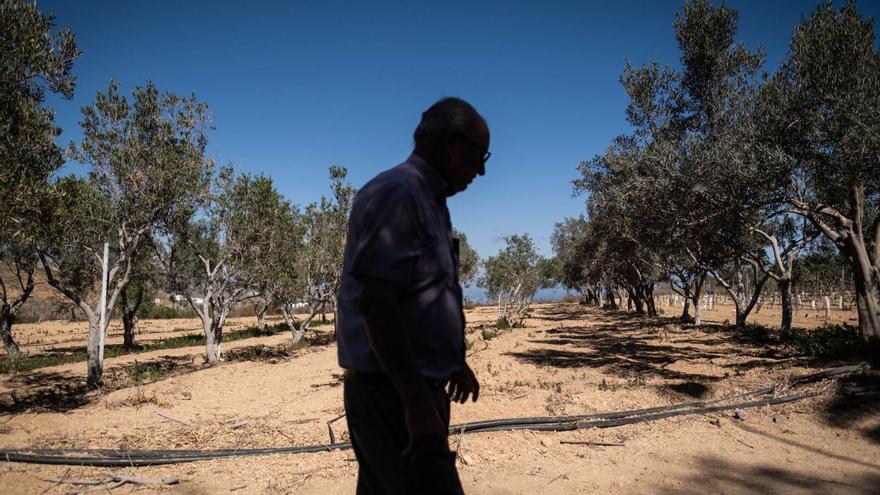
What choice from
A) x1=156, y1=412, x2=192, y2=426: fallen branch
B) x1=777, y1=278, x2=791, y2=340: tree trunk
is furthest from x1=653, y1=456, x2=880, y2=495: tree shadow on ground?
x1=777, y1=278, x2=791, y2=340: tree trunk

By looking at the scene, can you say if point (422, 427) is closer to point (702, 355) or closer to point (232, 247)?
point (702, 355)

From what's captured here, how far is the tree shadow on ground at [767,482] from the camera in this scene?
448 cm

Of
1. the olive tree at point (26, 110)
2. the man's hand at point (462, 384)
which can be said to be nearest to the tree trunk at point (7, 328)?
the olive tree at point (26, 110)

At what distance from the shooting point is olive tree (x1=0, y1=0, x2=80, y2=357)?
26.8 feet

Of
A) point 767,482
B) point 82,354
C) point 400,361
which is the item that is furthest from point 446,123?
point 82,354

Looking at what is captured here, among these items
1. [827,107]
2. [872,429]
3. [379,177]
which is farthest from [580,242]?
[379,177]

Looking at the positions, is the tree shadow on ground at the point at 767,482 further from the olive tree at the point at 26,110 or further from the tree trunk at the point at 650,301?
the tree trunk at the point at 650,301

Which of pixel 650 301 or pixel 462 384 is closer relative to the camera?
pixel 462 384

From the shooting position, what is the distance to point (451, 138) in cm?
184

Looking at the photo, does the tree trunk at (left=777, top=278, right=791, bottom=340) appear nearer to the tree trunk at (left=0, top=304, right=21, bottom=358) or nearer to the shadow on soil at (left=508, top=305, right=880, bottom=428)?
the shadow on soil at (left=508, top=305, right=880, bottom=428)

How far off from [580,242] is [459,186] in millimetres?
39719

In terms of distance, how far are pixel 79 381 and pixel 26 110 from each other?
9.95 m

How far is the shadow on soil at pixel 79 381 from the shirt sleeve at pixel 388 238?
41.1 ft

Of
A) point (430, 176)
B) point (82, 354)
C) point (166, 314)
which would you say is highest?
point (430, 176)
